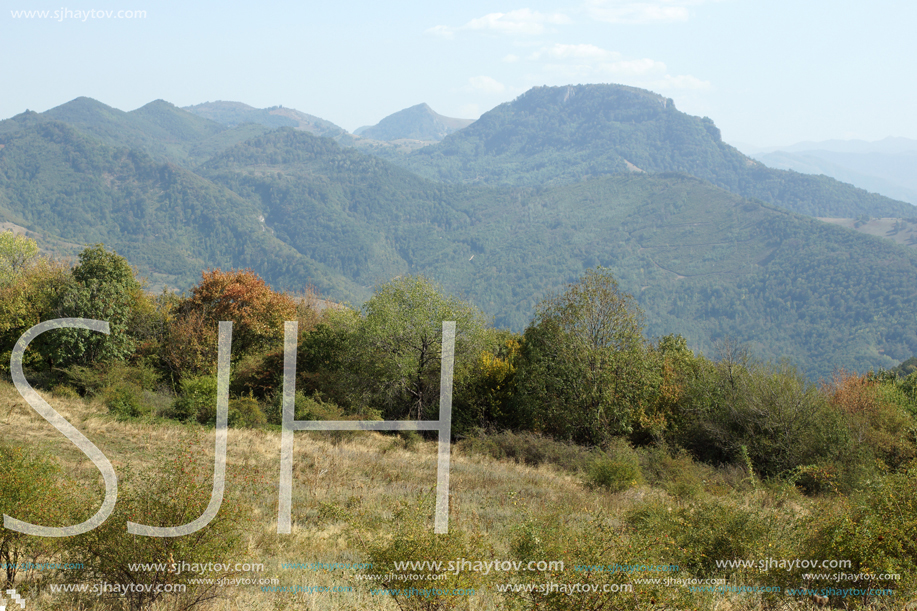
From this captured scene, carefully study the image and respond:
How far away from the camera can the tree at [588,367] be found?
75.4ft

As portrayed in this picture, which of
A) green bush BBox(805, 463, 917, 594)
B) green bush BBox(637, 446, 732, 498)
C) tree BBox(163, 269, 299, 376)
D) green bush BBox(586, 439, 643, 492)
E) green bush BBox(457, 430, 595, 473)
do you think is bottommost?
green bush BBox(457, 430, 595, 473)

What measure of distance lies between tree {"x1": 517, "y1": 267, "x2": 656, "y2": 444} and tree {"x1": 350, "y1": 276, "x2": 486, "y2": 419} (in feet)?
9.86

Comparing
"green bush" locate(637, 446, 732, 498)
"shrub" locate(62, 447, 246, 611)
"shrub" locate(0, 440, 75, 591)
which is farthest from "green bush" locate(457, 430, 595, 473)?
"shrub" locate(0, 440, 75, 591)

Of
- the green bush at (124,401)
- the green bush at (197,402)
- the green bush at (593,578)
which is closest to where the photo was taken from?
the green bush at (593,578)

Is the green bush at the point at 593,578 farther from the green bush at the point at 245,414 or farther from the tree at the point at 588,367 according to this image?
the green bush at the point at 245,414

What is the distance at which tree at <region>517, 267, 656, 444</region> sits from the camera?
23.0m

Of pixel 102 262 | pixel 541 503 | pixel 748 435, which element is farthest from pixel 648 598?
pixel 102 262

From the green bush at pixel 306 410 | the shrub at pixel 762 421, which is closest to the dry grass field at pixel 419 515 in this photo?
the green bush at pixel 306 410

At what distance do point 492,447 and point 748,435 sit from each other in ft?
32.4

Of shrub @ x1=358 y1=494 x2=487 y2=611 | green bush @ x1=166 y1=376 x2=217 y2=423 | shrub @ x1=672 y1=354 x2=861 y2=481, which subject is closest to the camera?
shrub @ x1=358 y1=494 x2=487 y2=611

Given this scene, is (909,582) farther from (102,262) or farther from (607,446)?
(102,262)

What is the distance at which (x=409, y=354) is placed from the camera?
2541cm

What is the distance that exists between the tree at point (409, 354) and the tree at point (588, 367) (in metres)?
3.01

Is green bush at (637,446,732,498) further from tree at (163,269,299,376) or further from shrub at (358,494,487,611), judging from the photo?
tree at (163,269,299,376)
